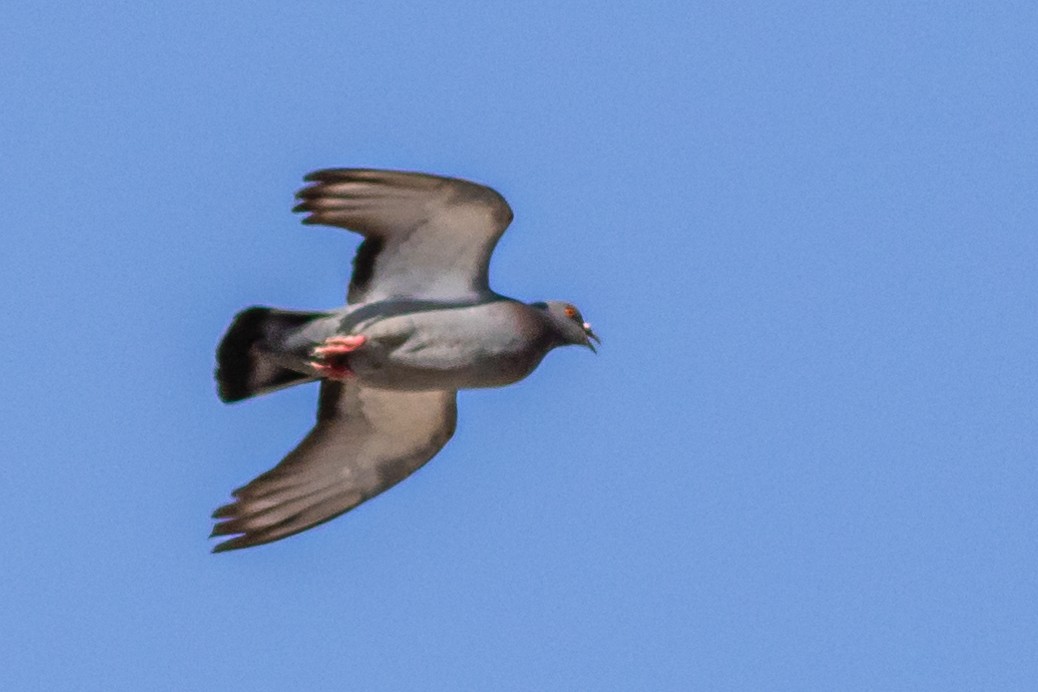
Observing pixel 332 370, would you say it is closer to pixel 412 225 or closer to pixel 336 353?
pixel 336 353

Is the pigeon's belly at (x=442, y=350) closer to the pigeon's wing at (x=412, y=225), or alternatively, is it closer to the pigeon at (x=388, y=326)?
the pigeon at (x=388, y=326)

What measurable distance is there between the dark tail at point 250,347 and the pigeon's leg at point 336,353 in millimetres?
295

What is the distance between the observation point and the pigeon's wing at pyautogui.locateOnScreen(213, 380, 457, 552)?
18.7 meters

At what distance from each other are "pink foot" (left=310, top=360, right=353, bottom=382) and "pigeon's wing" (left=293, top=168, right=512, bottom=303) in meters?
0.62

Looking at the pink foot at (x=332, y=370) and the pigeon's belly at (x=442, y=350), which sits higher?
the pigeon's belly at (x=442, y=350)

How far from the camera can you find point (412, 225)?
59.4ft

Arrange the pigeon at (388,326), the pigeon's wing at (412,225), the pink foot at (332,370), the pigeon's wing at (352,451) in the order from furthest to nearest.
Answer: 1. the pigeon's wing at (352,451)
2. the pink foot at (332,370)
3. the pigeon at (388,326)
4. the pigeon's wing at (412,225)

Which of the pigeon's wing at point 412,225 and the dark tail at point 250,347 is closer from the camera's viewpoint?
the pigeon's wing at point 412,225

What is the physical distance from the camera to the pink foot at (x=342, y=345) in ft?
58.7

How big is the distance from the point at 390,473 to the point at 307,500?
860 mm

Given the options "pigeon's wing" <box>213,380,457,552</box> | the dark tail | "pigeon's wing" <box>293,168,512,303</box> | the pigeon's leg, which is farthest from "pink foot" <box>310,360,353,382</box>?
"pigeon's wing" <box>213,380,457,552</box>

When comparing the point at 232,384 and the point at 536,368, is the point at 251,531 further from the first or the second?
the point at 536,368

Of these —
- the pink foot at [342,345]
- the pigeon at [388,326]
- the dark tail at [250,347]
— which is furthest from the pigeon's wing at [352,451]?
the pink foot at [342,345]

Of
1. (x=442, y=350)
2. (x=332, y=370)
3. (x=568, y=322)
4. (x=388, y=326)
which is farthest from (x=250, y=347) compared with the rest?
(x=568, y=322)
